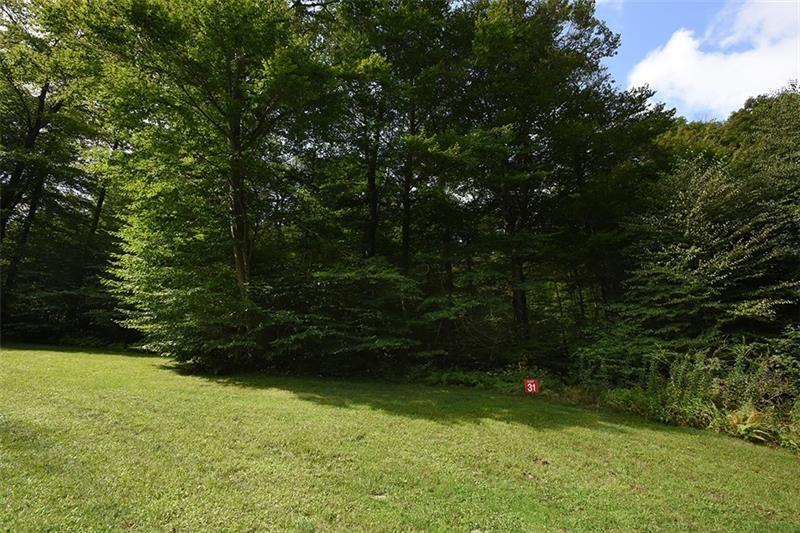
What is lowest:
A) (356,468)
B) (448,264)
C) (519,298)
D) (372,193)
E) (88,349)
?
(356,468)

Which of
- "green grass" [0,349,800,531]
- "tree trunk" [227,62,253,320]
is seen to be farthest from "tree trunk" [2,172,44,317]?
"green grass" [0,349,800,531]

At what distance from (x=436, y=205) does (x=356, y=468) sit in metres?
9.13

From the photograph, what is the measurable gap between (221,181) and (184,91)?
6.77ft

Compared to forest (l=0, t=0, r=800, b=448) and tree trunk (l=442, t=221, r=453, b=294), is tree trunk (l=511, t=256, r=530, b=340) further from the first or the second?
tree trunk (l=442, t=221, r=453, b=294)

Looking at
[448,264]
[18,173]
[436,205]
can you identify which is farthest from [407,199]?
[18,173]

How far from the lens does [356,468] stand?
158 inches

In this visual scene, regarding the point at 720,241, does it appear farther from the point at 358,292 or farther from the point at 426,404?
the point at 358,292

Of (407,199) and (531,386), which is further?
(407,199)

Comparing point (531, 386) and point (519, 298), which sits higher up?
point (519, 298)

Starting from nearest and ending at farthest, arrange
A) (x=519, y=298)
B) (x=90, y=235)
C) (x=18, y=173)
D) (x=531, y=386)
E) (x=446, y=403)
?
(x=446, y=403) < (x=531, y=386) < (x=519, y=298) < (x=18, y=173) < (x=90, y=235)

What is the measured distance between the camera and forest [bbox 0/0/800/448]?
8.05m

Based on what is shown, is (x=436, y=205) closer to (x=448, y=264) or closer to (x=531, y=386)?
(x=448, y=264)

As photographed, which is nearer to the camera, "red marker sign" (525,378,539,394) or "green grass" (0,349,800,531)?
"green grass" (0,349,800,531)

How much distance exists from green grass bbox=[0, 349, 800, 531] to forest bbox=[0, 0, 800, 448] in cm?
205
